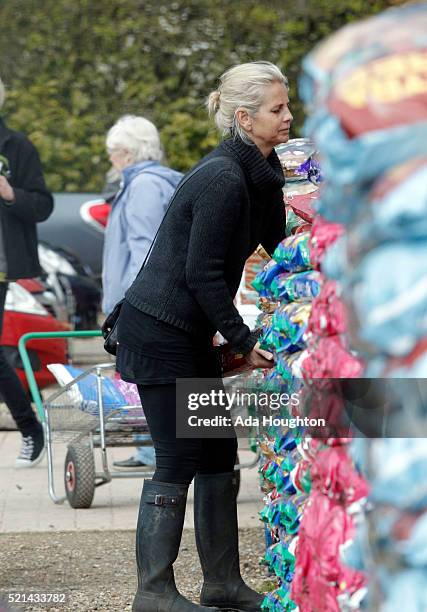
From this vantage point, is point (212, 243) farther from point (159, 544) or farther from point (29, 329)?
point (29, 329)

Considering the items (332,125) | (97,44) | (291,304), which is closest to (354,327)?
(332,125)

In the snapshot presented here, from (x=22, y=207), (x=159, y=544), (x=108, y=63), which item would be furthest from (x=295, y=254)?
(x=108, y=63)

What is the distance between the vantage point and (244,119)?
389cm

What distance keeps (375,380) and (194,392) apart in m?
1.79

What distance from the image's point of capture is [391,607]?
6.95ft

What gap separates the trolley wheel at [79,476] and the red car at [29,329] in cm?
220

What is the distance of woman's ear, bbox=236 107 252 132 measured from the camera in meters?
3.89

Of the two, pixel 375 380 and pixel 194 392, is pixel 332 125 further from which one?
pixel 194 392

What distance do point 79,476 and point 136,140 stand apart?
1.70m

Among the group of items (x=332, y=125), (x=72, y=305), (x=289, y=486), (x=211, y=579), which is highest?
(x=332, y=125)

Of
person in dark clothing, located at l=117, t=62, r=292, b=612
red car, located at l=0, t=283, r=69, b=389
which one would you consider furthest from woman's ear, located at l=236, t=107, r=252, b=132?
red car, located at l=0, t=283, r=69, b=389

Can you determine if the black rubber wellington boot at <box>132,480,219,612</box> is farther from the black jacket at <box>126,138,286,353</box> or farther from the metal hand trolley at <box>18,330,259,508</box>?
the metal hand trolley at <box>18,330,259,508</box>

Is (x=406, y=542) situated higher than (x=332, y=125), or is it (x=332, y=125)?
(x=332, y=125)

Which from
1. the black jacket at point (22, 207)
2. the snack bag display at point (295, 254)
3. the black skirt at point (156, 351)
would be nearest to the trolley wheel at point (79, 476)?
the black jacket at point (22, 207)
